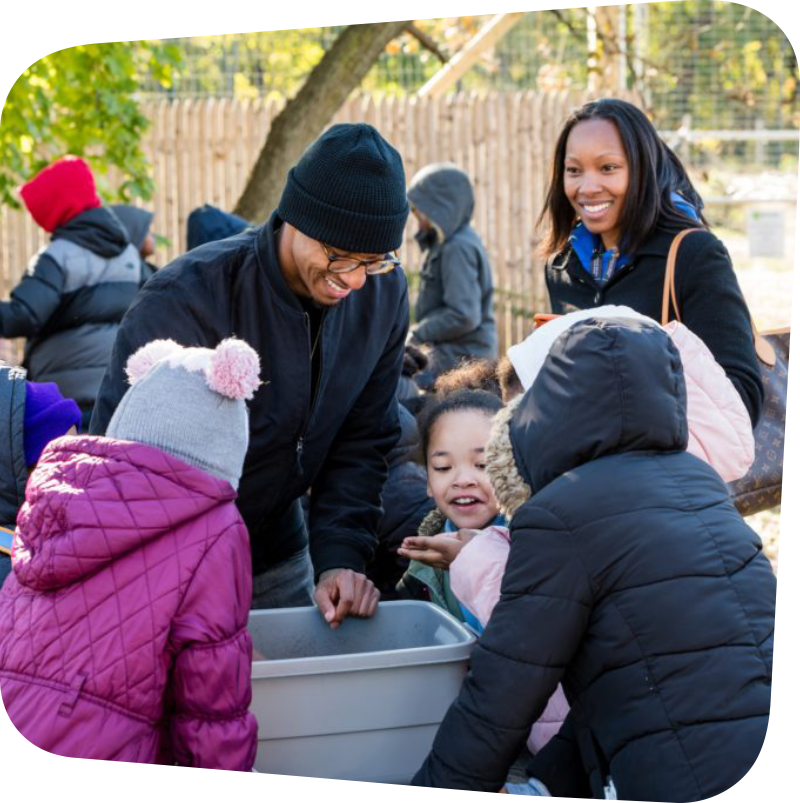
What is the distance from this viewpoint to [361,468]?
9.42ft

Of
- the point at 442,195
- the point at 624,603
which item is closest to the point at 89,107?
the point at 442,195

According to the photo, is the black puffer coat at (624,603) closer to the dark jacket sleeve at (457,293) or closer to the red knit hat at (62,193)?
the red knit hat at (62,193)

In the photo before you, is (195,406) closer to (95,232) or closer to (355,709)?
(355,709)

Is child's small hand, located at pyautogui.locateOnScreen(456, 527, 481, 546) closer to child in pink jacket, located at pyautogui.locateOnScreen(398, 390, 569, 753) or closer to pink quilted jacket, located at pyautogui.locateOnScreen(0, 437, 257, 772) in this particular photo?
child in pink jacket, located at pyautogui.locateOnScreen(398, 390, 569, 753)

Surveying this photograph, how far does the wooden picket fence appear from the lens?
1002 cm

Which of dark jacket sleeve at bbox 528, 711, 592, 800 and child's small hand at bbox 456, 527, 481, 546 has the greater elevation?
child's small hand at bbox 456, 527, 481, 546

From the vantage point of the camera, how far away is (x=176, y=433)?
7.10 ft

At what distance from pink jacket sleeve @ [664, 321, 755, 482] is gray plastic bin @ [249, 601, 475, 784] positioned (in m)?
0.58

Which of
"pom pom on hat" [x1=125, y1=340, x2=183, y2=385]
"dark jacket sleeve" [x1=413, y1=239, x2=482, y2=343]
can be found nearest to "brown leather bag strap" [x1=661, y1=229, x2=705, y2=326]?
"pom pom on hat" [x1=125, y1=340, x2=183, y2=385]

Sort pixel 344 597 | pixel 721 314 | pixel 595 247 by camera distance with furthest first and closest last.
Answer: pixel 595 247
pixel 721 314
pixel 344 597

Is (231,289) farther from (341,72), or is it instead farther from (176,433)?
(341,72)

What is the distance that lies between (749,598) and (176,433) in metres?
1.00

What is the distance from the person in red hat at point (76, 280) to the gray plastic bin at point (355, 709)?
313 cm

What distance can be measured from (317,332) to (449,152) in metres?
7.70
